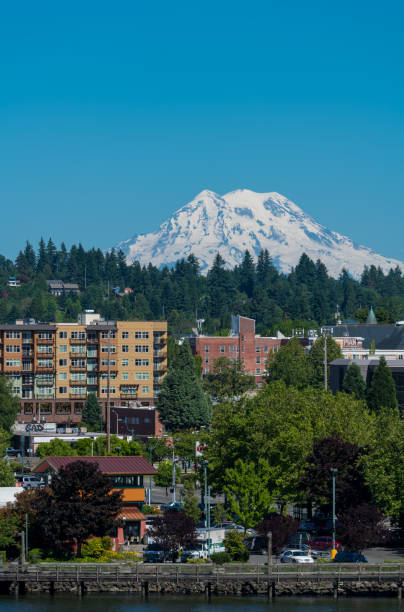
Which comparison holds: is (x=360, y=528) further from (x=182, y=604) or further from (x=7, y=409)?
(x=7, y=409)

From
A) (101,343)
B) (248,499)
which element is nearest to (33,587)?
(248,499)

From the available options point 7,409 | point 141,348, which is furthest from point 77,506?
point 141,348

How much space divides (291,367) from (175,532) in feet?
332

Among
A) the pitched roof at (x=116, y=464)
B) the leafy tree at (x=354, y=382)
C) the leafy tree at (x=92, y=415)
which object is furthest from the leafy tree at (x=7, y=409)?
the pitched roof at (x=116, y=464)

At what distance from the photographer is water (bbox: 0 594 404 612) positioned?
60031 millimetres

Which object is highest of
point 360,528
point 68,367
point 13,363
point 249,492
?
point 13,363

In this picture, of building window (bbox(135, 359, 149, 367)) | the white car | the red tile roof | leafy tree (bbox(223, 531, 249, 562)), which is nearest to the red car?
the white car

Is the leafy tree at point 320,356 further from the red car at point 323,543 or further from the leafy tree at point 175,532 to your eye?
the leafy tree at point 175,532

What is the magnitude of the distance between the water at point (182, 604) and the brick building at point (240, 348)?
12674 cm

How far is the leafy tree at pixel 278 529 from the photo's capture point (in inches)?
2628

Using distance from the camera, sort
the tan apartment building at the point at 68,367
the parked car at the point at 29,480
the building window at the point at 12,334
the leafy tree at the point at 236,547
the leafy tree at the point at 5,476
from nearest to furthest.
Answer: the leafy tree at the point at 236,547, the leafy tree at the point at 5,476, the parked car at the point at 29,480, the tan apartment building at the point at 68,367, the building window at the point at 12,334

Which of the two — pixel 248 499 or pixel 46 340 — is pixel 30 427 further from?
pixel 248 499

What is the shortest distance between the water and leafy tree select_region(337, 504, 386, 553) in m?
4.37

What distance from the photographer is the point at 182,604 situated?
61.1 metres
